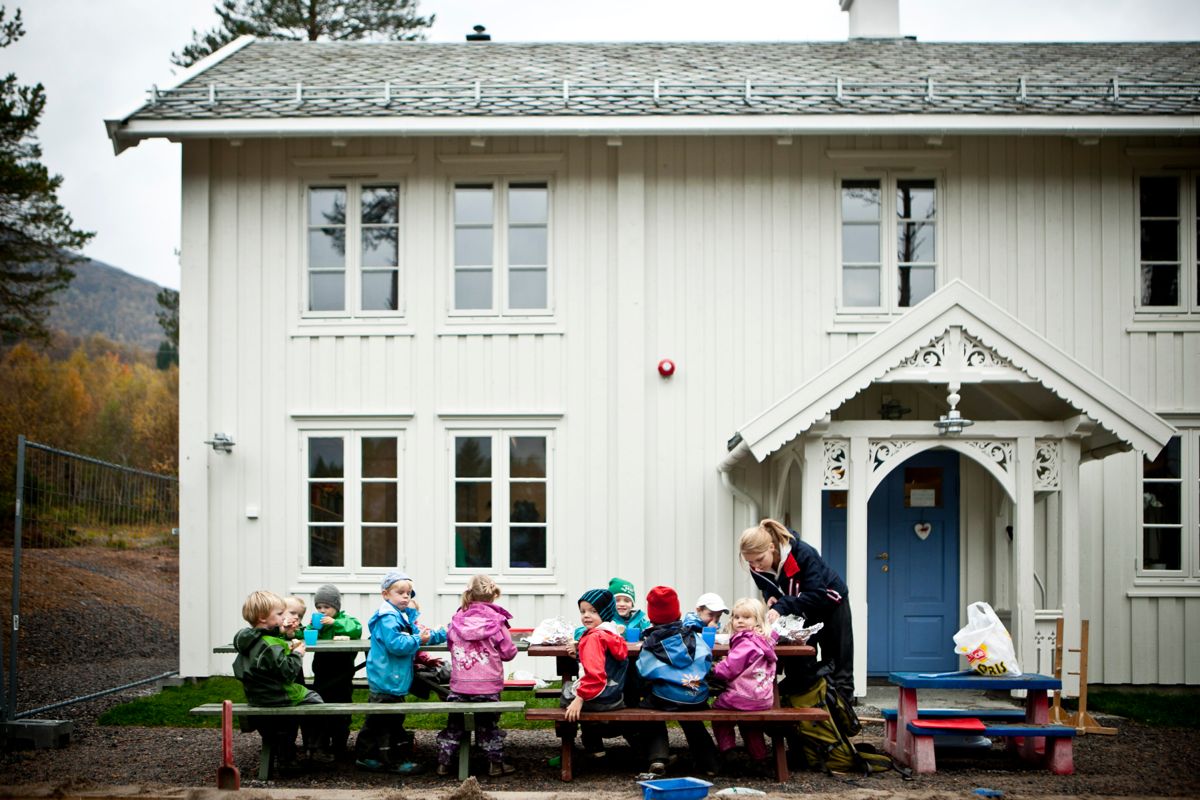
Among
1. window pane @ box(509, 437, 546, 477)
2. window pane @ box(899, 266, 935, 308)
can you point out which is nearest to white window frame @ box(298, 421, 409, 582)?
window pane @ box(509, 437, 546, 477)

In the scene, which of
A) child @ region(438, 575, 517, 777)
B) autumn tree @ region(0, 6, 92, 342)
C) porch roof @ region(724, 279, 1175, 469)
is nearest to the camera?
child @ region(438, 575, 517, 777)

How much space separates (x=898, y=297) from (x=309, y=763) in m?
7.83

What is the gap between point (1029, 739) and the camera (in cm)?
895

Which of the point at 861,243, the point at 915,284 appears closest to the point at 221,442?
the point at 861,243

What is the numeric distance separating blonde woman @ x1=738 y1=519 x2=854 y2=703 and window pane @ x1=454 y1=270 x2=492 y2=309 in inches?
210

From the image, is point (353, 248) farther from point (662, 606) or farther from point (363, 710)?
point (662, 606)

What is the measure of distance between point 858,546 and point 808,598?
6.74ft

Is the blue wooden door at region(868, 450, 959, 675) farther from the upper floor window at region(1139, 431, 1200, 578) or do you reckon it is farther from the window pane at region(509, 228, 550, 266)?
the window pane at region(509, 228, 550, 266)

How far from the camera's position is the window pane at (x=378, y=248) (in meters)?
13.4

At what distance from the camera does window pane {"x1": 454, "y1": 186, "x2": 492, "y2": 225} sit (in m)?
13.4

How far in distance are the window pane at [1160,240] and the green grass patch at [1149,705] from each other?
15.2 ft

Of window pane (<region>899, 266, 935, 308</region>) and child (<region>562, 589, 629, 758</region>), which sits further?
window pane (<region>899, 266, 935, 308</region>)

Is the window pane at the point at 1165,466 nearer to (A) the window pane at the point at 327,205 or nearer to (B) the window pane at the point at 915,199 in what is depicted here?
(B) the window pane at the point at 915,199

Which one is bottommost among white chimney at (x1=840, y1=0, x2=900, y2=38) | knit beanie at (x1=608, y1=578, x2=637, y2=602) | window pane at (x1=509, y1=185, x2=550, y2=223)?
knit beanie at (x1=608, y1=578, x2=637, y2=602)
